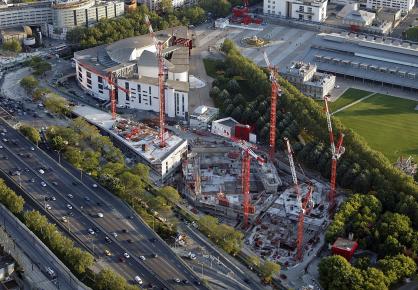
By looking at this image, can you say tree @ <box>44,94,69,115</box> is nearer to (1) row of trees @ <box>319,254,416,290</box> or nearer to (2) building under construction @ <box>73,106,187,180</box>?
(2) building under construction @ <box>73,106,187,180</box>

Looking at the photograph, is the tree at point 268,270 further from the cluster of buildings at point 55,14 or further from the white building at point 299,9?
the white building at point 299,9

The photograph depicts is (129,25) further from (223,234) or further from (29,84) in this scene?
(223,234)

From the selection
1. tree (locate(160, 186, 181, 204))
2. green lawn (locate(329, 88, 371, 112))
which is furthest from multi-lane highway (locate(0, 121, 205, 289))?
green lawn (locate(329, 88, 371, 112))

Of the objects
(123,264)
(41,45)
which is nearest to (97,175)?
(123,264)

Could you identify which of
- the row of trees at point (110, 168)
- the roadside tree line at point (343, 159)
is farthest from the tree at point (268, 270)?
the row of trees at point (110, 168)

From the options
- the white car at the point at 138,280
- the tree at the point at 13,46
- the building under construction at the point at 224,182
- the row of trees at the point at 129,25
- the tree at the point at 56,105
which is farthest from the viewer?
the row of trees at the point at 129,25
